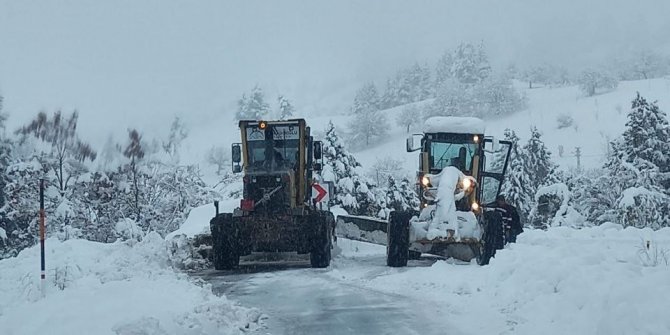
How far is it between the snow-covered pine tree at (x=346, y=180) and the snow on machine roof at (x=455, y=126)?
1542 cm

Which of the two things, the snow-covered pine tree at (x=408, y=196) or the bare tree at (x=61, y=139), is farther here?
the snow-covered pine tree at (x=408, y=196)

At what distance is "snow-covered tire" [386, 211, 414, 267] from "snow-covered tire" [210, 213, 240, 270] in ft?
10.7

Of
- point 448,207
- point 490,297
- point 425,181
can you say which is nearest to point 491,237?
point 448,207

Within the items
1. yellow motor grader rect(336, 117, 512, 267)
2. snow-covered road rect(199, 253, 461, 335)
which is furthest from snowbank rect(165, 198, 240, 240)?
snow-covered road rect(199, 253, 461, 335)

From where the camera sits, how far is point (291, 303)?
408 inches

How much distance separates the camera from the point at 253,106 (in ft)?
243

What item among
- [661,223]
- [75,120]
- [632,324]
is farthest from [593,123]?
[632,324]

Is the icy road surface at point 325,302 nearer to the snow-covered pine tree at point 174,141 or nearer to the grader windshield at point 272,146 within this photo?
the grader windshield at point 272,146

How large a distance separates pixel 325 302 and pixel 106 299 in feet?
10.4

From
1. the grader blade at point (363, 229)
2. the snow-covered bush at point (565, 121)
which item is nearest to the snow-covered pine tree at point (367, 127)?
the snow-covered bush at point (565, 121)

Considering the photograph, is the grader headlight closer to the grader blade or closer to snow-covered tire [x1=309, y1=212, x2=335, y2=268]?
the grader blade

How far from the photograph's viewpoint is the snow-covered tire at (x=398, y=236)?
47.2 feet

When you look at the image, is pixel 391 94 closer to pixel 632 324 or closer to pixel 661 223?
pixel 661 223

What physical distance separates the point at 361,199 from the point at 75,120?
1336 centimetres
